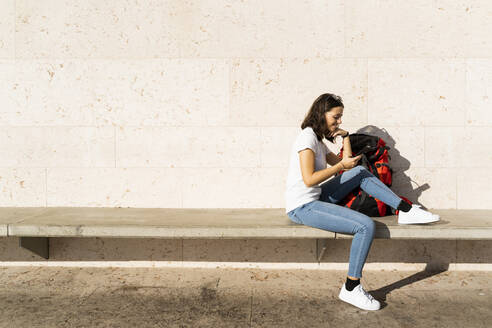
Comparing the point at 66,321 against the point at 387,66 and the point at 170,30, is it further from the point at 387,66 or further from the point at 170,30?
the point at 387,66

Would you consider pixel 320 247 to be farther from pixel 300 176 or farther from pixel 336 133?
pixel 336 133

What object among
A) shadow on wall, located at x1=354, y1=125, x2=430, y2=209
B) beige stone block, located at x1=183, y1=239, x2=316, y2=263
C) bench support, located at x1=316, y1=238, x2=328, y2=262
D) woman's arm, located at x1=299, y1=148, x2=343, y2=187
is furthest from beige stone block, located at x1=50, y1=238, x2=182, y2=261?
shadow on wall, located at x1=354, y1=125, x2=430, y2=209

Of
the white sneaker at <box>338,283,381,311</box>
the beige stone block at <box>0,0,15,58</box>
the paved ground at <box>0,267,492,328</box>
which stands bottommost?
the paved ground at <box>0,267,492,328</box>

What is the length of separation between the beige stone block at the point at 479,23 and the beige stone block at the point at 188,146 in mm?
2345

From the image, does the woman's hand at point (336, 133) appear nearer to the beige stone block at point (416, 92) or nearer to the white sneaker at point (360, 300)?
the beige stone block at point (416, 92)

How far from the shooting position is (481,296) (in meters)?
3.56

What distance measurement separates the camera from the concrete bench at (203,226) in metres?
3.33

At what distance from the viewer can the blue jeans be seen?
3.20 m

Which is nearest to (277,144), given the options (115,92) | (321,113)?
(321,113)

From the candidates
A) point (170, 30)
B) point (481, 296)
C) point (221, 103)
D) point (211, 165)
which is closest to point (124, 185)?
point (211, 165)

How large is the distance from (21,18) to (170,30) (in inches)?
60.1

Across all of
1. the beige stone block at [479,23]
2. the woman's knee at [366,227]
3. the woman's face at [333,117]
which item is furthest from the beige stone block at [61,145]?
the beige stone block at [479,23]

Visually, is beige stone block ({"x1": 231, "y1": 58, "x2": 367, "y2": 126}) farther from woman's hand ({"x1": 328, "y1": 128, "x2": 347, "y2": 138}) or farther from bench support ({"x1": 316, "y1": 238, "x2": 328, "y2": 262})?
bench support ({"x1": 316, "y1": 238, "x2": 328, "y2": 262})

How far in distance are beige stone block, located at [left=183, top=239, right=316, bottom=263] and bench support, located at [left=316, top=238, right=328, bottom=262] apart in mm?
45
